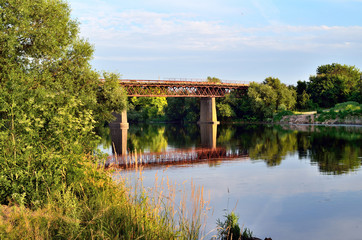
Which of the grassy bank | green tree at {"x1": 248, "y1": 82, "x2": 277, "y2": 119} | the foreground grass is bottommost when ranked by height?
the foreground grass

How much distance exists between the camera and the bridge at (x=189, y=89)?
93.9m

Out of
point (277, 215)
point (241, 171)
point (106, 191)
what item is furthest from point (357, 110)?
point (106, 191)

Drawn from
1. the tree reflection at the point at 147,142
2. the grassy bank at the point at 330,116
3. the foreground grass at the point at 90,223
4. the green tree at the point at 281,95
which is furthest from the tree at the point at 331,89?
the foreground grass at the point at 90,223

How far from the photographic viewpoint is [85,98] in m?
32.8

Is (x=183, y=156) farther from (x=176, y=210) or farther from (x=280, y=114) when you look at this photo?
(x=280, y=114)

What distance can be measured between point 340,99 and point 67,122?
108392 mm

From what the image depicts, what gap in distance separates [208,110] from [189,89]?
30.7 feet

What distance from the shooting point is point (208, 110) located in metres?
110

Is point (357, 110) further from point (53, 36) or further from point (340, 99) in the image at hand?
point (53, 36)

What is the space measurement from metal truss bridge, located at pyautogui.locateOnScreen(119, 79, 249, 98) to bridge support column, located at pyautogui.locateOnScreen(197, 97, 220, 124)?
202cm

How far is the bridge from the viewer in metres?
93.9

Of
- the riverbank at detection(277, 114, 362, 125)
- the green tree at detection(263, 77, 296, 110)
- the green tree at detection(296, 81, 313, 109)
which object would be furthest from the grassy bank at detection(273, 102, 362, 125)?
the green tree at detection(296, 81, 313, 109)

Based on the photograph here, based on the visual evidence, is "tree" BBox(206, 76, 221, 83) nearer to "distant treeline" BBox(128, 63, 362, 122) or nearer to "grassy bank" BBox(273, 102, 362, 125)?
"distant treeline" BBox(128, 63, 362, 122)

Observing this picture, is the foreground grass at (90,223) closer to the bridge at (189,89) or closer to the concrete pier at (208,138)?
the concrete pier at (208,138)
